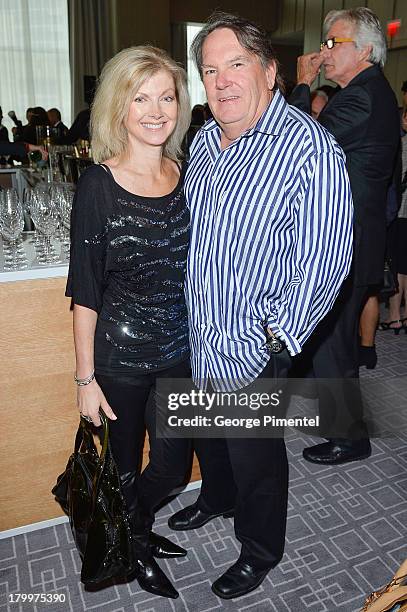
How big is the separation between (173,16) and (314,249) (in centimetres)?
1125

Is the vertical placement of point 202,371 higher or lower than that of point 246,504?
higher

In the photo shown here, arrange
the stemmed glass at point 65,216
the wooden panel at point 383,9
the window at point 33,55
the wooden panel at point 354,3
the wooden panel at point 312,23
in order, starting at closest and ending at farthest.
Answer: the stemmed glass at point 65,216 → the wooden panel at point 383,9 → the wooden panel at point 354,3 → the wooden panel at point 312,23 → the window at point 33,55

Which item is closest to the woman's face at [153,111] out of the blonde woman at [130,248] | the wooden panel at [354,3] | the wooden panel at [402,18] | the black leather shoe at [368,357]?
the blonde woman at [130,248]

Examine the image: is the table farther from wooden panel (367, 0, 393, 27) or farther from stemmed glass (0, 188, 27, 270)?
wooden panel (367, 0, 393, 27)

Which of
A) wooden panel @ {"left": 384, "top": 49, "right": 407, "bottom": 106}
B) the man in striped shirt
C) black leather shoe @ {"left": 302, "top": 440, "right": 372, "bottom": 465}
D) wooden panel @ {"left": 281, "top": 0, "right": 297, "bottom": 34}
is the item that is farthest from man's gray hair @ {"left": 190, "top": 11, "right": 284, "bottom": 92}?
wooden panel @ {"left": 281, "top": 0, "right": 297, "bottom": 34}

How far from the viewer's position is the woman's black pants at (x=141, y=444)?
1629 mm

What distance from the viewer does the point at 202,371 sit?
1670 mm

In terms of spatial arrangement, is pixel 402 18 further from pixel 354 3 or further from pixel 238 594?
pixel 238 594

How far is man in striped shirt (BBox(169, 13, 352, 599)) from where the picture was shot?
4.76ft

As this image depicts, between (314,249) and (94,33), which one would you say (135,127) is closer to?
(314,249)

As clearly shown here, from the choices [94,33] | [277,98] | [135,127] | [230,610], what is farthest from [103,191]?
[94,33]

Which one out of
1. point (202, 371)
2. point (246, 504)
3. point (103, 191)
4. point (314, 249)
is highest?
point (103, 191)

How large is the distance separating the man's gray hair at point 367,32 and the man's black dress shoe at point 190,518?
80.3 inches

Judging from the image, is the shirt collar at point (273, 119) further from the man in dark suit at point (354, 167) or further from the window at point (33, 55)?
the window at point (33, 55)
